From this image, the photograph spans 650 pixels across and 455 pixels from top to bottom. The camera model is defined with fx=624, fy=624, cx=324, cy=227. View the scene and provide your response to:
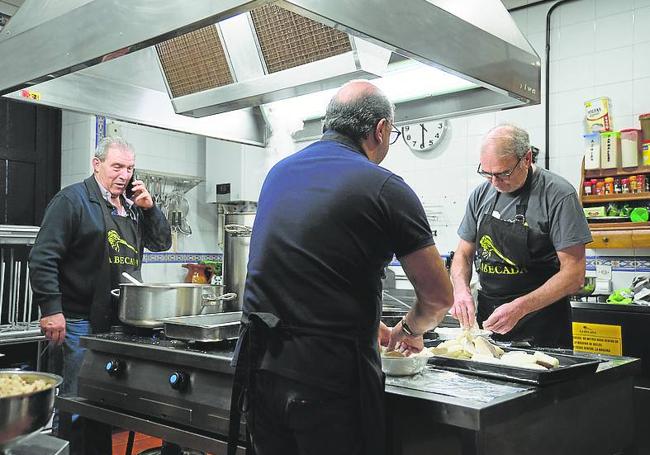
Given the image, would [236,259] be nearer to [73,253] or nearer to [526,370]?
[73,253]

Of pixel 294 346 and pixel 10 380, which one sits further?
pixel 294 346

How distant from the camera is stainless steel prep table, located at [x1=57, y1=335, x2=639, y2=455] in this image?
4.76 feet

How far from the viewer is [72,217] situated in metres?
2.86

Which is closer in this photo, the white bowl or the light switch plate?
the white bowl

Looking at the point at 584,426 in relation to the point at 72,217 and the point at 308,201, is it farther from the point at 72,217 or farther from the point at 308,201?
the point at 72,217

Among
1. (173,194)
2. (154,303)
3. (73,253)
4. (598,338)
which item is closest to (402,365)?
(154,303)

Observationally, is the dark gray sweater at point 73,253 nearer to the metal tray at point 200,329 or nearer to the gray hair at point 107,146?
the gray hair at point 107,146

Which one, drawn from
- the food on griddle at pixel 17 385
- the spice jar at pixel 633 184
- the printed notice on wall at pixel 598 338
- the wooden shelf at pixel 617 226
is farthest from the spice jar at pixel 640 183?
the food on griddle at pixel 17 385

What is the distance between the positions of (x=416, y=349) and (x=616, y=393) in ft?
2.36

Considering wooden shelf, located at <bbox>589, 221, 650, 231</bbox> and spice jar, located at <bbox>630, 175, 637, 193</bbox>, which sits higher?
spice jar, located at <bbox>630, 175, 637, 193</bbox>

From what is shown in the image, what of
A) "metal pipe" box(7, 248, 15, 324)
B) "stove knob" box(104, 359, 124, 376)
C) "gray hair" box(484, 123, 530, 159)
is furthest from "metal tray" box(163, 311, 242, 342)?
"metal pipe" box(7, 248, 15, 324)

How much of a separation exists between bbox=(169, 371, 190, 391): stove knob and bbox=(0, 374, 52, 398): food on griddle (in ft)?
1.97

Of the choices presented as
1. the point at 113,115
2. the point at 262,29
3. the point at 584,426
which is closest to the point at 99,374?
the point at 113,115

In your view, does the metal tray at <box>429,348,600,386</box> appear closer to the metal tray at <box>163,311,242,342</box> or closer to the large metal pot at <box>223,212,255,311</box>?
the metal tray at <box>163,311,242,342</box>
